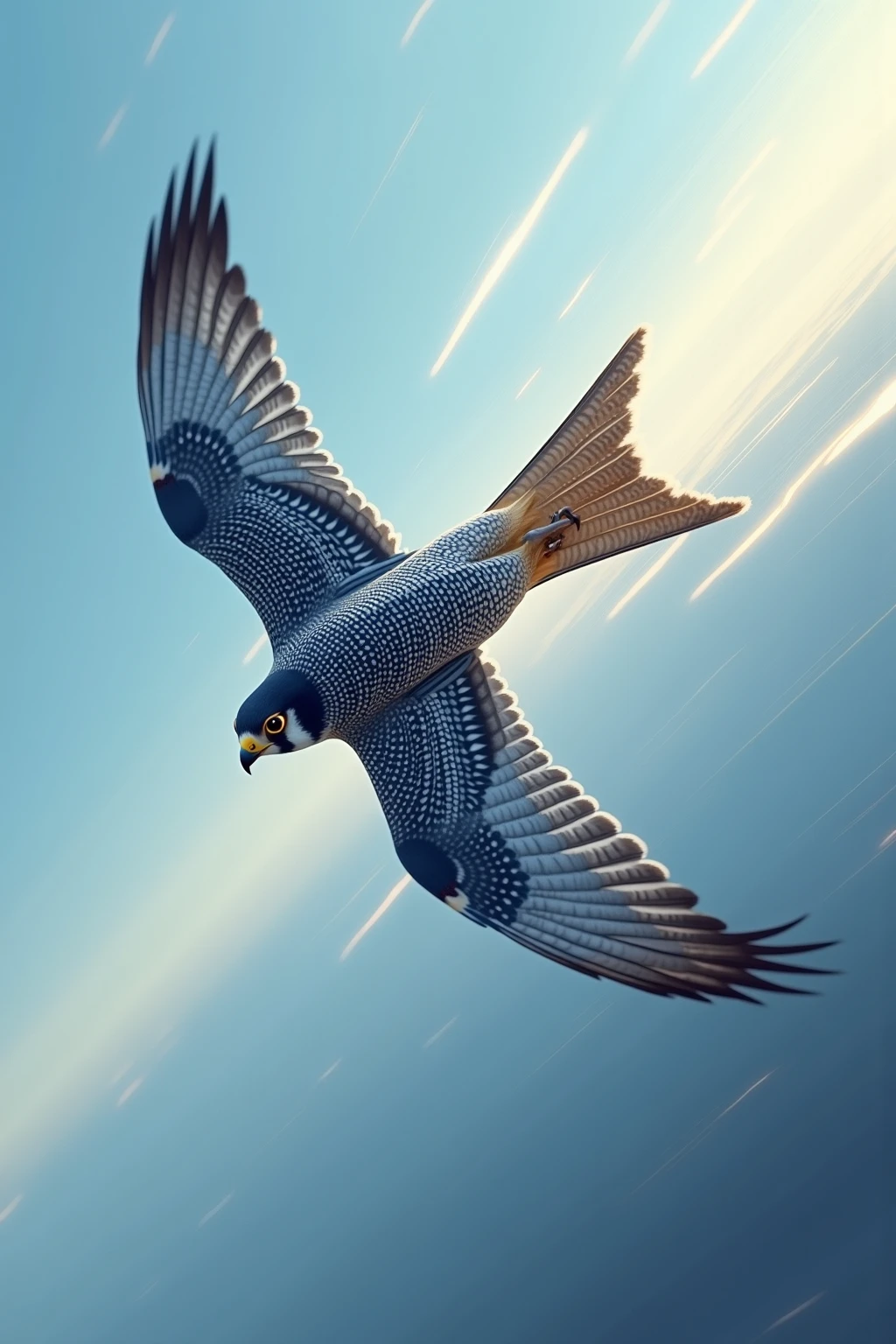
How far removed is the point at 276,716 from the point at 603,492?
772 mm

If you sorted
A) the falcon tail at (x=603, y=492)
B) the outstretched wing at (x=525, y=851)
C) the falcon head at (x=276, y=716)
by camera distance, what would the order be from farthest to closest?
the falcon tail at (x=603, y=492), the falcon head at (x=276, y=716), the outstretched wing at (x=525, y=851)

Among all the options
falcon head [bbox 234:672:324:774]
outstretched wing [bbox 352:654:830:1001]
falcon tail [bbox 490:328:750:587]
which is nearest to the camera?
outstretched wing [bbox 352:654:830:1001]

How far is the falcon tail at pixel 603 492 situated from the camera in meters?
1.95

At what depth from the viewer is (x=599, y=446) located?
1.97 meters

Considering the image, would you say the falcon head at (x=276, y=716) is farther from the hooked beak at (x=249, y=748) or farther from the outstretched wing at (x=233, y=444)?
the outstretched wing at (x=233, y=444)

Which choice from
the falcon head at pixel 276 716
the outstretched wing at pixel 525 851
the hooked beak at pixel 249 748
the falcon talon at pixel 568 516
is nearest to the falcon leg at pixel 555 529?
the falcon talon at pixel 568 516

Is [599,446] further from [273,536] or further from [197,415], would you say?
[197,415]

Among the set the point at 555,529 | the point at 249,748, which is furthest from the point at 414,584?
the point at 249,748

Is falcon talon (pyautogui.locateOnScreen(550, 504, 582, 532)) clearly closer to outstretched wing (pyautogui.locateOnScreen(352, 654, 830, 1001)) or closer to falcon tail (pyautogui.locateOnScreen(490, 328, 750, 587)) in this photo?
falcon tail (pyautogui.locateOnScreen(490, 328, 750, 587))

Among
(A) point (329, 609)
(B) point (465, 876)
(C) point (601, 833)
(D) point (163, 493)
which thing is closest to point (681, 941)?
(C) point (601, 833)

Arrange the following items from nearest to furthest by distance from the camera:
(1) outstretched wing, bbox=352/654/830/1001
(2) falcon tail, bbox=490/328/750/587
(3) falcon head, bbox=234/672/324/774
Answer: (1) outstretched wing, bbox=352/654/830/1001
(3) falcon head, bbox=234/672/324/774
(2) falcon tail, bbox=490/328/750/587

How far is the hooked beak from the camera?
1.82m

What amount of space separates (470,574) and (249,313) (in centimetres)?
71

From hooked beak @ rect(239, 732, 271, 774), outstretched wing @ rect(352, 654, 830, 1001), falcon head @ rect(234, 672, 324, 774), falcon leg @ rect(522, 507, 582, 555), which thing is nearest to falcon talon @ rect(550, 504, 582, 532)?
falcon leg @ rect(522, 507, 582, 555)
